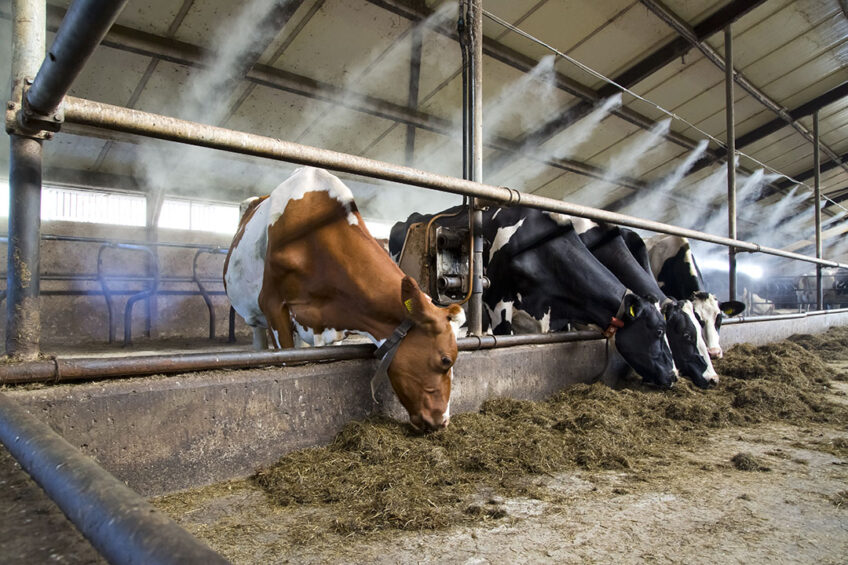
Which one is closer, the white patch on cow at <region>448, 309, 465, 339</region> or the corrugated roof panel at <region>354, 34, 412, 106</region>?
the white patch on cow at <region>448, 309, 465, 339</region>

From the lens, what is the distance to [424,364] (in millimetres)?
2164

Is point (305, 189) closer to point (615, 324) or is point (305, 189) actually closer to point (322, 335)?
point (322, 335)

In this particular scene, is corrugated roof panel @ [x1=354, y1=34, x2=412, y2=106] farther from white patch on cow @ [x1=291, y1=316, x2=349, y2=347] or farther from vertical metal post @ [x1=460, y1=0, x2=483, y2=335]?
white patch on cow @ [x1=291, y1=316, x2=349, y2=347]

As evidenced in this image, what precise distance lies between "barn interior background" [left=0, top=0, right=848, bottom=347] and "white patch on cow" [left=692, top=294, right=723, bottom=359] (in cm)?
299

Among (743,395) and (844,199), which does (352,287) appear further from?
(844,199)

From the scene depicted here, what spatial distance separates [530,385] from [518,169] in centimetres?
721

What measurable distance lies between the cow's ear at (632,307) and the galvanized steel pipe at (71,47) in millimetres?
3378

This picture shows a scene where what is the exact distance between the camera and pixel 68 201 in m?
7.05

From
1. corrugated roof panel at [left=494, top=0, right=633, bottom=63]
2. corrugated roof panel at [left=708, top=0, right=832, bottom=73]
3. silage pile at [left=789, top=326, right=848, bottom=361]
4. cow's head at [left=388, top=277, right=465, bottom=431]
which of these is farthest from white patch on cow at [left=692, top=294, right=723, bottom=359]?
corrugated roof panel at [left=708, top=0, right=832, bottom=73]

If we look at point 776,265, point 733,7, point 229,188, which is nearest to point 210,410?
point 229,188

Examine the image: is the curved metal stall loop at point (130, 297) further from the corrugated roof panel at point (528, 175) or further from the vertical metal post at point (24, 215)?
the corrugated roof panel at point (528, 175)

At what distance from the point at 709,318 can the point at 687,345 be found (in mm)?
763

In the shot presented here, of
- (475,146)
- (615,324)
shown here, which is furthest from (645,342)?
(475,146)

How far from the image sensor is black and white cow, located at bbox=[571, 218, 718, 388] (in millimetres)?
3711
